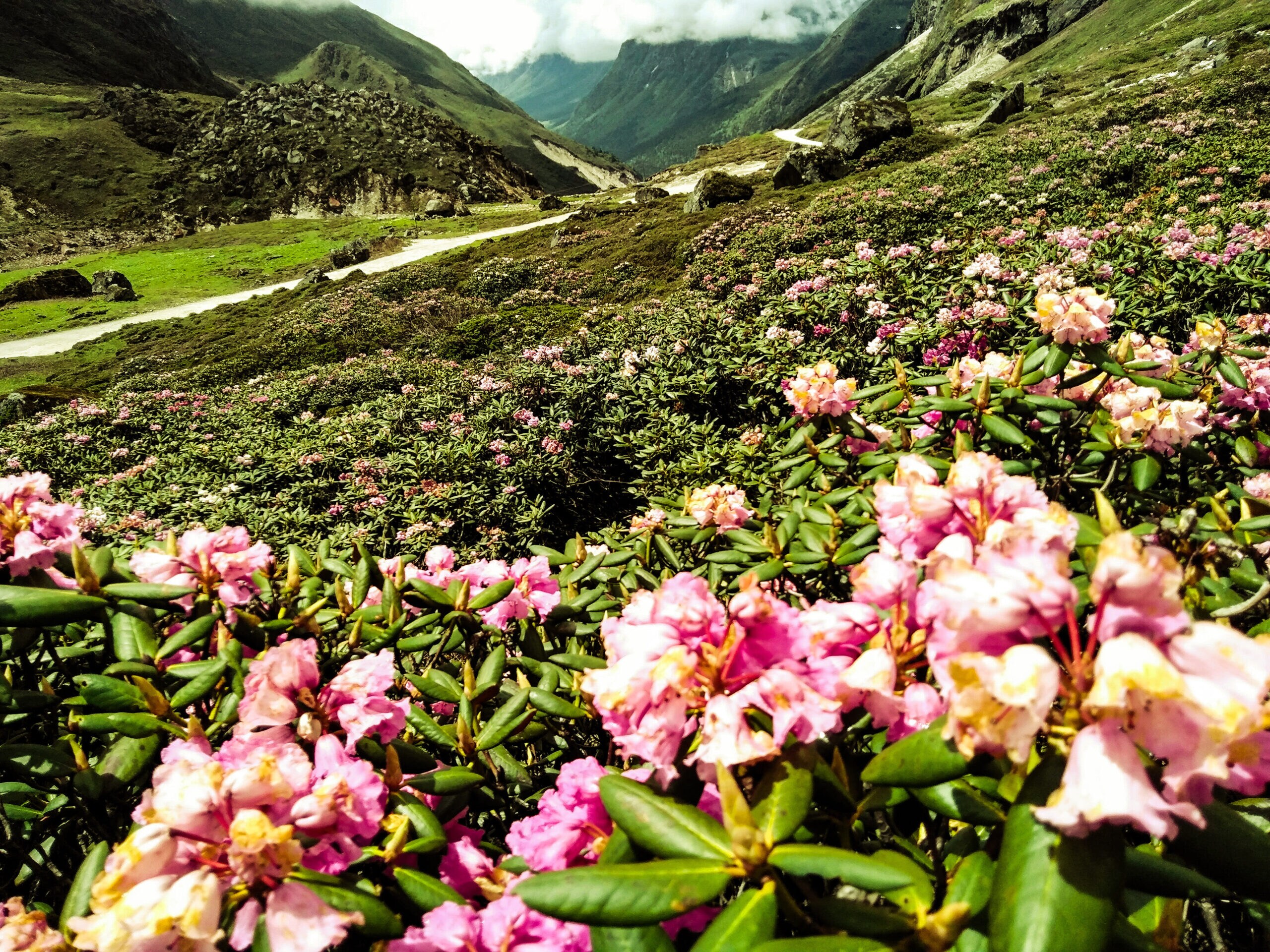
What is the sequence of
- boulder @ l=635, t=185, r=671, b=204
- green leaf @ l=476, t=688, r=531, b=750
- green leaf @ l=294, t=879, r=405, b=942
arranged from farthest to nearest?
boulder @ l=635, t=185, r=671, b=204 → green leaf @ l=476, t=688, r=531, b=750 → green leaf @ l=294, t=879, r=405, b=942

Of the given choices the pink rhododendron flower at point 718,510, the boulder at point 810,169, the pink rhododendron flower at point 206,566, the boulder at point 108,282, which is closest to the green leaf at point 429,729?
the pink rhododendron flower at point 206,566

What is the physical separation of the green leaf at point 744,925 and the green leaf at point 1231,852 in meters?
0.42

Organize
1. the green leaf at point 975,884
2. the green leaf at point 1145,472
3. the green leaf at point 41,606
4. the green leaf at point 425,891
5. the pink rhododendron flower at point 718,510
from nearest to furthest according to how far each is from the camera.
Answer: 1. the green leaf at point 975,884
2. the green leaf at point 425,891
3. the green leaf at point 41,606
4. the green leaf at point 1145,472
5. the pink rhododendron flower at point 718,510

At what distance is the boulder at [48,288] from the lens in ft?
95.0

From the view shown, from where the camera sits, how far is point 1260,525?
51.9 inches

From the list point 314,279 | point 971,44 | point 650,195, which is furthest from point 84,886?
point 971,44

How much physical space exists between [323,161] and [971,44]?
7473 centimetres

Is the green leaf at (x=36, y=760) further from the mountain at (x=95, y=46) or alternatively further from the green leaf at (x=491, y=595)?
the mountain at (x=95, y=46)

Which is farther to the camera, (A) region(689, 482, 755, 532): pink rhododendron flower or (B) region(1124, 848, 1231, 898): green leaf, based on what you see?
(A) region(689, 482, 755, 532): pink rhododendron flower

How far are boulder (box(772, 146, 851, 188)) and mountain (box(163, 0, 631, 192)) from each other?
7171cm

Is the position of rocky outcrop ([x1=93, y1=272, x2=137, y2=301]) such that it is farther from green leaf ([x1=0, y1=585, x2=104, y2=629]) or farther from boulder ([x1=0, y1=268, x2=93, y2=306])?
green leaf ([x1=0, y1=585, x2=104, y2=629])

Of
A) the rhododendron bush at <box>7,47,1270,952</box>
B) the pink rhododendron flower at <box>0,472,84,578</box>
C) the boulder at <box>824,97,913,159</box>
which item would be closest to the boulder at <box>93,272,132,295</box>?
the boulder at <box>824,97,913,159</box>

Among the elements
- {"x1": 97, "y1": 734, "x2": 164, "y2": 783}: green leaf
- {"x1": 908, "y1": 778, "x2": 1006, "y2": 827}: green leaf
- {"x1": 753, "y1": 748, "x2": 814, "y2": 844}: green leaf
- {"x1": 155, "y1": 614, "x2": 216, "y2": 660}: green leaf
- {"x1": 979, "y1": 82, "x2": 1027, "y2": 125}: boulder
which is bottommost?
{"x1": 97, "y1": 734, "x2": 164, "y2": 783}: green leaf

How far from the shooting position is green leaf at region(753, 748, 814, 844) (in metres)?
0.72
